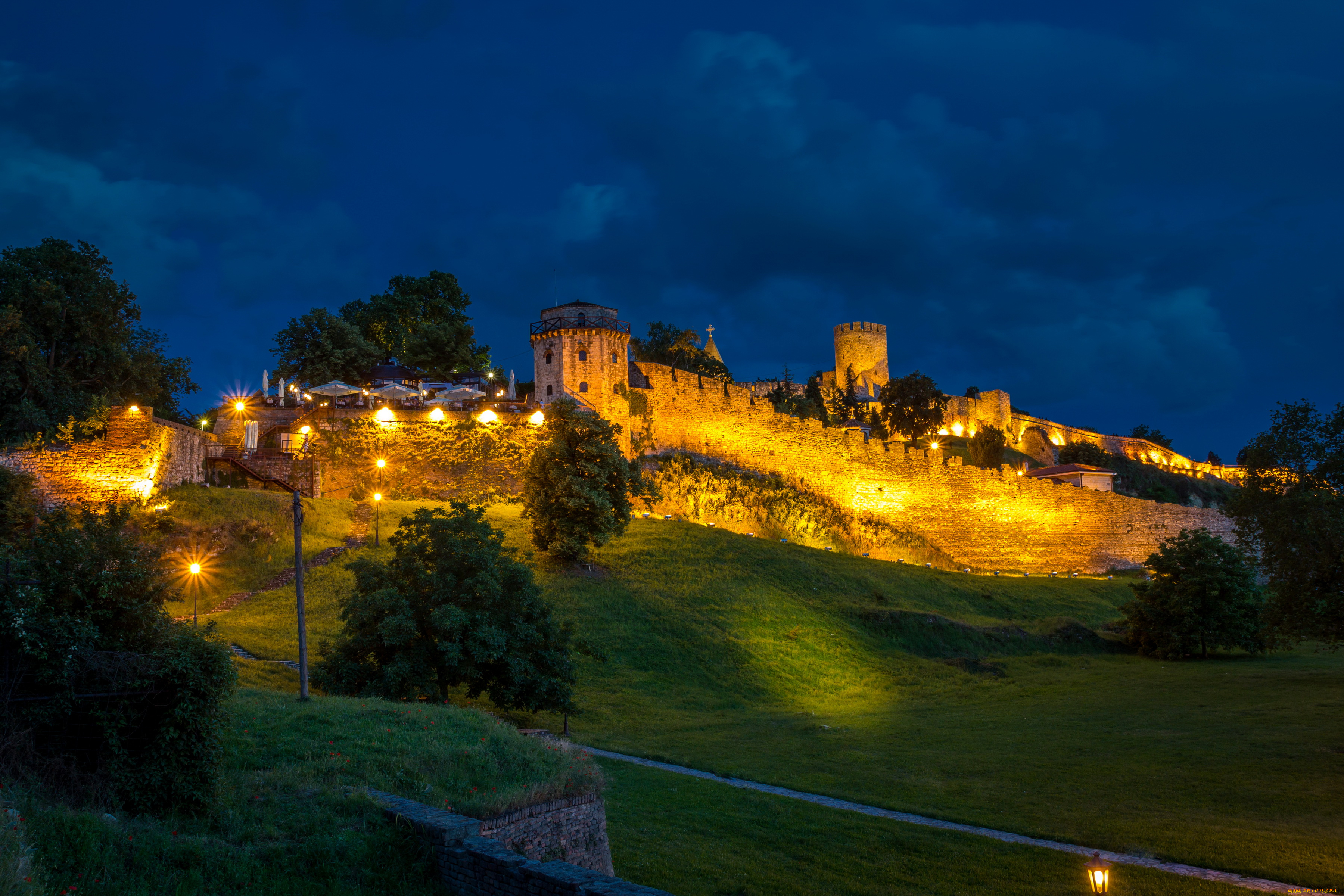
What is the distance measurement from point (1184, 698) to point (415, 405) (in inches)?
Answer: 1361

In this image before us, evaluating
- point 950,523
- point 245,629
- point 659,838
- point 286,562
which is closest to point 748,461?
point 950,523

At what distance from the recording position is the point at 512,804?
1000 centimetres

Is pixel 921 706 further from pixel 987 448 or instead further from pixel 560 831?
pixel 987 448

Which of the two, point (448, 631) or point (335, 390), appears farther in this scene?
point (335, 390)

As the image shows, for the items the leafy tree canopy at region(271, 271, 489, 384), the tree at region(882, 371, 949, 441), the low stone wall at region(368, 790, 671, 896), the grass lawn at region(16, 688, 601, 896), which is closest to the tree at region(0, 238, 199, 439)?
the leafy tree canopy at region(271, 271, 489, 384)

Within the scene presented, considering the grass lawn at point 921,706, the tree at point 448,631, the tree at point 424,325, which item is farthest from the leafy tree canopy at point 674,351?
the tree at point 448,631

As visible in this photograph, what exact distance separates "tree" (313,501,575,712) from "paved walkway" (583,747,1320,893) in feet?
7.51

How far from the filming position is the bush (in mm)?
9539

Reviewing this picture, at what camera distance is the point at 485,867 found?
8.22 meters

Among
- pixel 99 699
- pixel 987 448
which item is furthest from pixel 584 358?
pixel 987 448

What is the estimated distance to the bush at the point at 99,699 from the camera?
9539 millimetres

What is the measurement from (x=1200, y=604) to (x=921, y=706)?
1405 cm

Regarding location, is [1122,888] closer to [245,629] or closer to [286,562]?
[245,629]

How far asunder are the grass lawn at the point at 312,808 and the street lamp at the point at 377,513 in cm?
1873
